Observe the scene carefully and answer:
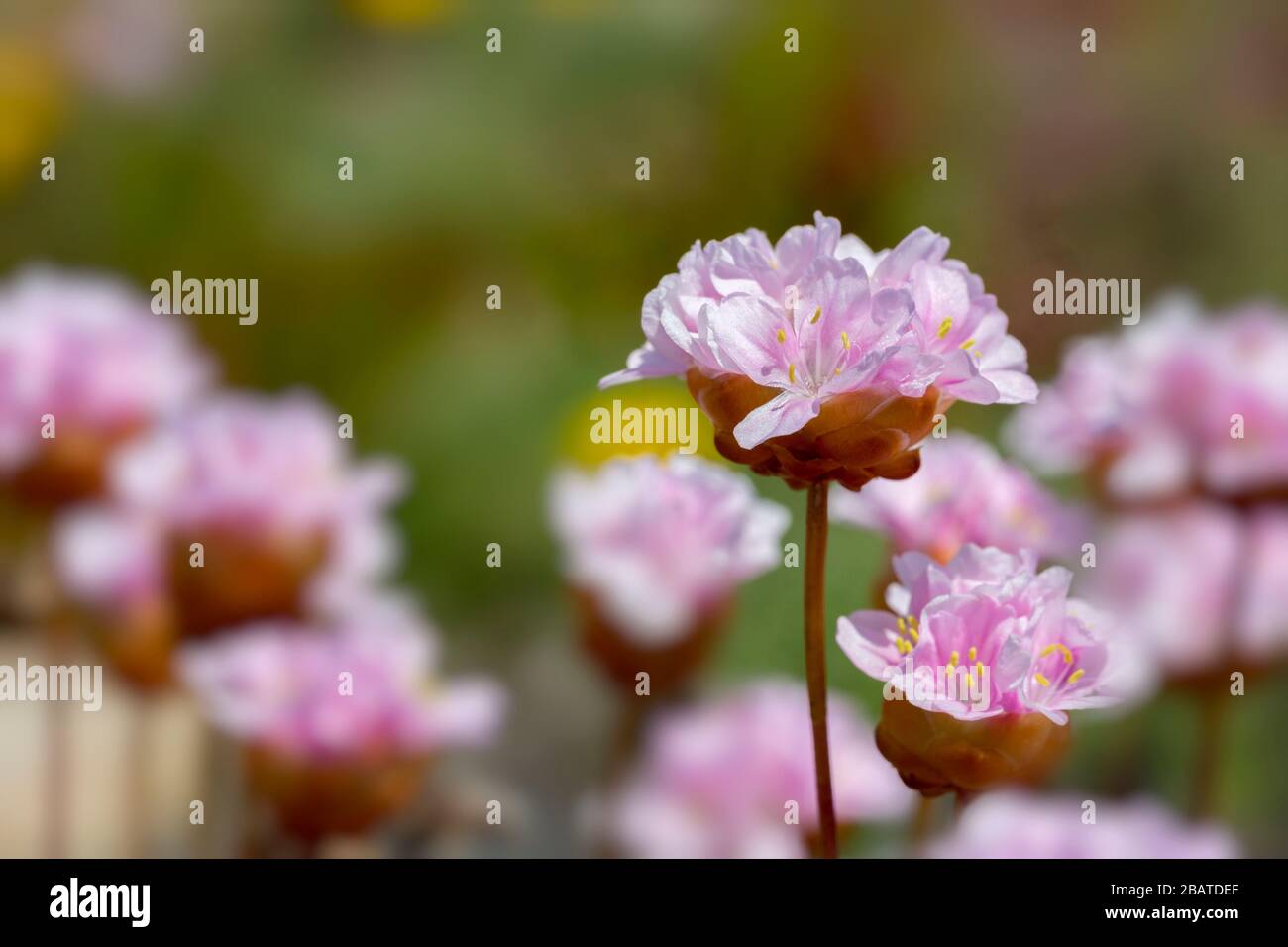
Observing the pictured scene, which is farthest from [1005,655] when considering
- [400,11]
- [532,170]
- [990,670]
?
[400,11]

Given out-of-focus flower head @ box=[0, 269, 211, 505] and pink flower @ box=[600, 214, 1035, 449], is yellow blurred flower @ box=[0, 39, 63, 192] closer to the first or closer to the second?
out-of-focus flower head @ box=[0, 269, 211, 505]

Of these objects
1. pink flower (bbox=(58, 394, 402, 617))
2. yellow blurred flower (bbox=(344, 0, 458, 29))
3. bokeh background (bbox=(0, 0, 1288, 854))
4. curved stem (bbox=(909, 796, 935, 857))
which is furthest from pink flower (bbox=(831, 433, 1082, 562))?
yellow blurred flower (bbox=(344, 0, 458, 29))

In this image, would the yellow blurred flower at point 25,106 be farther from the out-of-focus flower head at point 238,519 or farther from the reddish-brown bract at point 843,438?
the reddish-brown bract at point 843,438

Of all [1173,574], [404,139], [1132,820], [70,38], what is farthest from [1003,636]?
[70,38]

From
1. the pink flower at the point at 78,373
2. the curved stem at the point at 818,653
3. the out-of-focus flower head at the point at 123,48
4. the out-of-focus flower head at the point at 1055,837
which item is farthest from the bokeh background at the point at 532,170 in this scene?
the curved stem at the point at 818,653

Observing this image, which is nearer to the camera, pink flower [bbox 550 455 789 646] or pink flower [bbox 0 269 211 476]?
pink flower [bbox 550 455 789 646]

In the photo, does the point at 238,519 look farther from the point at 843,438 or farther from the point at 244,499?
the point at 843,438
